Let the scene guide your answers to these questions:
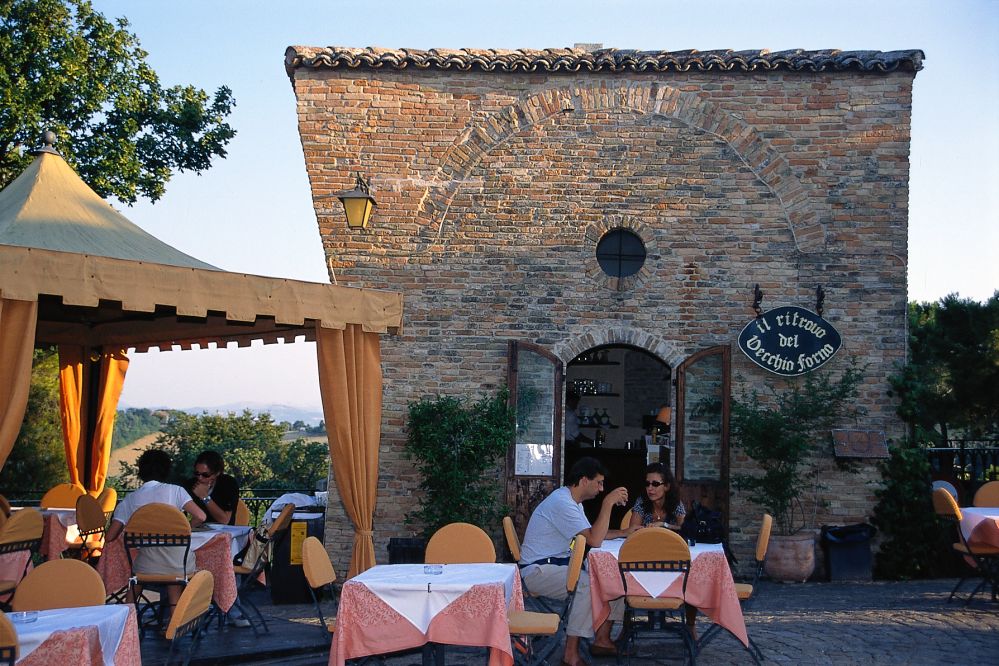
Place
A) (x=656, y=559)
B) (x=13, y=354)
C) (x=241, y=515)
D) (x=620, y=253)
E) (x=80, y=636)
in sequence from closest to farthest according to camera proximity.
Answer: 1. (x=80, y=636)
2. (x=13, y=354)
3. (x=656, y=559)
4. (x=241, y=515)
5. (x=620, y=253)

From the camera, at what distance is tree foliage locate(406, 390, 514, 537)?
10.5 meters

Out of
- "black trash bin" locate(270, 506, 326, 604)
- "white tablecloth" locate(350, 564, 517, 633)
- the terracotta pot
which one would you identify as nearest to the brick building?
the terracotta pot

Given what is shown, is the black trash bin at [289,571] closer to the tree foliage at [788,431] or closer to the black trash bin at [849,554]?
the tree foliage at [788,431]

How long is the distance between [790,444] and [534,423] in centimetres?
259

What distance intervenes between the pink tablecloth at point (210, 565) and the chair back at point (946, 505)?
613cm

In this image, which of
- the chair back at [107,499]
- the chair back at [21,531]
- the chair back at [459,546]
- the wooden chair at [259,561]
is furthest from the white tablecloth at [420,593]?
the chair back at [107,499]

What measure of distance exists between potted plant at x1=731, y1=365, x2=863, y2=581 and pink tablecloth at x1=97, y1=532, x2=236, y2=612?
541 centimetres

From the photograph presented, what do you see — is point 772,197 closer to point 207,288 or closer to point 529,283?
point 529,283

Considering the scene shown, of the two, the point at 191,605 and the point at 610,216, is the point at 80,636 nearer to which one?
the point at 191,605

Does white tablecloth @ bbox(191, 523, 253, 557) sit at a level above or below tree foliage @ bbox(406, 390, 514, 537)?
below

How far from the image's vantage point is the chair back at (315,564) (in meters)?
6.29

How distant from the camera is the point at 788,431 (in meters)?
10.6

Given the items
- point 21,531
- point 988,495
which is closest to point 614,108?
point 988,495

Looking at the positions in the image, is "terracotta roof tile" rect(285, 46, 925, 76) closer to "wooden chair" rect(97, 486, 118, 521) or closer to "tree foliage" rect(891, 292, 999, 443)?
"wooden chair" rect(97, 486, 118, 521)
